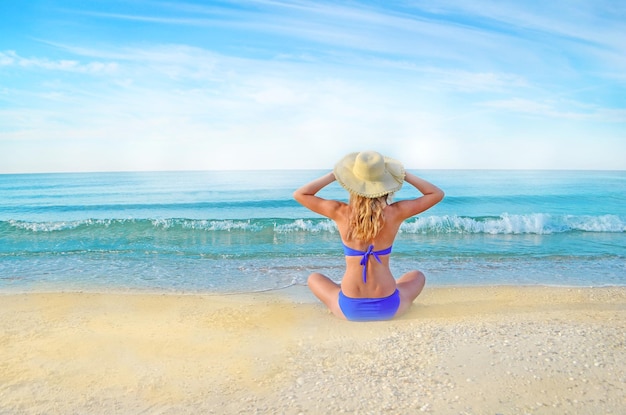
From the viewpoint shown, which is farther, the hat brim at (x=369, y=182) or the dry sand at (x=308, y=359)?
the hat brim at (x=369, y=182)

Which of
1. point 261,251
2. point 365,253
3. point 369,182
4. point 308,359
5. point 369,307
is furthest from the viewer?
point 261,251

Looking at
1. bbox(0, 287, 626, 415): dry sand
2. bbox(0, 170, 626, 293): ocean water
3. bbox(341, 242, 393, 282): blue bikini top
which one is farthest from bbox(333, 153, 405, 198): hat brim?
bbox(0, 170, 626, 293): ocean water

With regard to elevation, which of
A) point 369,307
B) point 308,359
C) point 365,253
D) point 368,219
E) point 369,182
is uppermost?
point 369,182

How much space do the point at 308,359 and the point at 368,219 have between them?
1325mm

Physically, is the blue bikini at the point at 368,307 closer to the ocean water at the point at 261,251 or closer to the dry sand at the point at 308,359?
the dry sand at the point at 308,359

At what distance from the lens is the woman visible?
4344 mm

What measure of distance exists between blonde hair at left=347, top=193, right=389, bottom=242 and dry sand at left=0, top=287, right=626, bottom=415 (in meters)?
0.92

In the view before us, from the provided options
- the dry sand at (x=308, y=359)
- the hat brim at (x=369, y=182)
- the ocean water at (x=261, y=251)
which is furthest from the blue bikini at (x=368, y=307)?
the ocean water at (x=261, y=251)

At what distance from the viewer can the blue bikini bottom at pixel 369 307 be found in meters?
4.81

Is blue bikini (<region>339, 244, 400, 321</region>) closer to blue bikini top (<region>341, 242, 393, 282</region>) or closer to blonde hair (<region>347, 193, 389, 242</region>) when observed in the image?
blue bikini top (<region>341, 242, 393, 282</region>)

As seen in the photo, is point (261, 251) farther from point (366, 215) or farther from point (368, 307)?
point (366, 215)

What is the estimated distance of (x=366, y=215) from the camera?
4.38 m

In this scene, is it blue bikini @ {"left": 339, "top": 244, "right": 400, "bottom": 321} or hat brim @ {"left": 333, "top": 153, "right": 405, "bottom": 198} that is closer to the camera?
hat brim @ {"left": 333, "top": 153, "right": 405, "bottom": 198}

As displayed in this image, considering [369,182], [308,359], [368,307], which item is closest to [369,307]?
[368,307]
